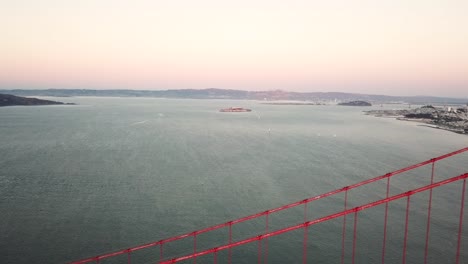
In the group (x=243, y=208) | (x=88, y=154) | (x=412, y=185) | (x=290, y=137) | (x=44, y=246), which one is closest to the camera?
(x=44, y=246)

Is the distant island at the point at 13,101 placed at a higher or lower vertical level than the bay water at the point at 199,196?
higher

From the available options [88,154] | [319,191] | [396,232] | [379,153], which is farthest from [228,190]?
[379,153]

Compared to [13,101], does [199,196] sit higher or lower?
lower

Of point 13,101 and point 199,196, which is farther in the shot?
point 13,101

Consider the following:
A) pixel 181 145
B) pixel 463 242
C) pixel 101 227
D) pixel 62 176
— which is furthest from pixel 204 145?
pixel 463 242

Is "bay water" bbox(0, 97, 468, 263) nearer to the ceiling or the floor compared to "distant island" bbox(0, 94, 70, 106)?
nearer to the floor

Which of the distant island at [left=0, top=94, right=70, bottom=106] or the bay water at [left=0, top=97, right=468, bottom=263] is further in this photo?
the distant island at [left=0, top=94, right=70, bottom=106]

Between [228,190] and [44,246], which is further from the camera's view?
[228,190]

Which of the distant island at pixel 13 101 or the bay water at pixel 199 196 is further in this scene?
the distant island at pixel 13 101

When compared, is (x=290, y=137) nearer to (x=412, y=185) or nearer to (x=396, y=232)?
(x=412, y=185)

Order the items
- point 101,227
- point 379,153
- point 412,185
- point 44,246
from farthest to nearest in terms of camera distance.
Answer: point 379,153
point 412,185
point 101,227
point 44,246
